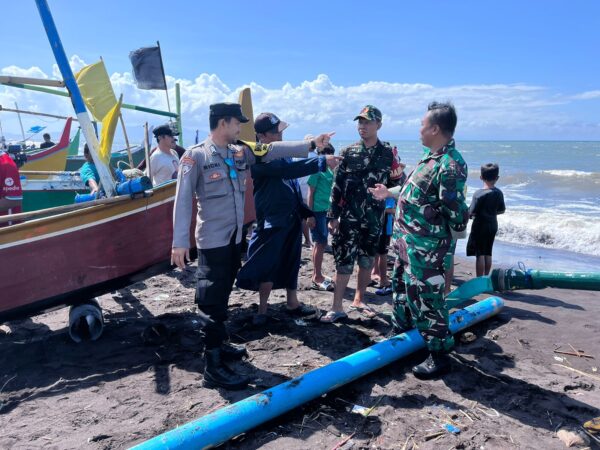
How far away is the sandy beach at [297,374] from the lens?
2840 millimetres

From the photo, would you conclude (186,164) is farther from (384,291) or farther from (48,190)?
(48,190)

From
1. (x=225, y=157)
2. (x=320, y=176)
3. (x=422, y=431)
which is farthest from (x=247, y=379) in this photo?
(x=320, y=176)

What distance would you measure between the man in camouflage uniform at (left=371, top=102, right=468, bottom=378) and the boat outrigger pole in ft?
9.46

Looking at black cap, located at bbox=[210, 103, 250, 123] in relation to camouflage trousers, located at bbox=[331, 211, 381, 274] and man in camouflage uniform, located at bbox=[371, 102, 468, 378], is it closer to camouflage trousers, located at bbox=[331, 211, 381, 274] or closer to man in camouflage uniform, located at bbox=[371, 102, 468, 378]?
man in camouflage uniform, located at bbox=[371, 102, 468, 378]

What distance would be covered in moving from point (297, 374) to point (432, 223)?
5.31 feet

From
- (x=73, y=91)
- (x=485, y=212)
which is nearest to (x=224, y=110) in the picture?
(x=73, y=91)

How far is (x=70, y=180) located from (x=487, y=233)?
23.4 feet

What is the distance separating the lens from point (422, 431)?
2.83 metres

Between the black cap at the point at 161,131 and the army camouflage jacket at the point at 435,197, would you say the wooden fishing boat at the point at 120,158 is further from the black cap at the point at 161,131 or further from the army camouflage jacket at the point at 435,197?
the army camouflage jacket at the point at 435,197

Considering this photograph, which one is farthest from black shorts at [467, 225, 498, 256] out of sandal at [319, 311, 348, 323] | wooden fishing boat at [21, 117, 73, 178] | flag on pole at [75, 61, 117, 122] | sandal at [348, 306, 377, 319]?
wooden fishing boat at [21, 117, 73, 178]

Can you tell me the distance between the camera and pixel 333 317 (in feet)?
15.2

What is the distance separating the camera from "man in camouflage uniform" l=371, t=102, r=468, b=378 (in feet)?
10.4

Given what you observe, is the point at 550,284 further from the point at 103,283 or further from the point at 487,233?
the point at 103,283

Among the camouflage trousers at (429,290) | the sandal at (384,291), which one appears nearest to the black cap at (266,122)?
the camouflage trousers at (429,290)
